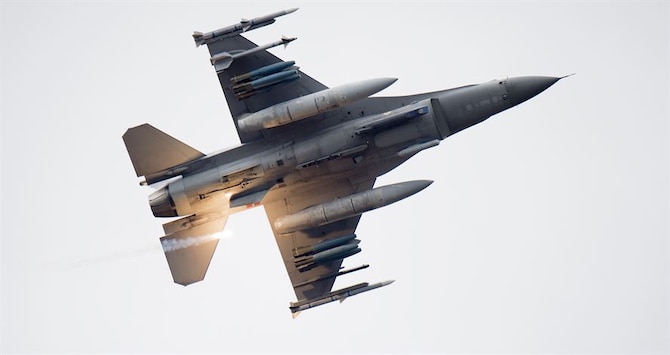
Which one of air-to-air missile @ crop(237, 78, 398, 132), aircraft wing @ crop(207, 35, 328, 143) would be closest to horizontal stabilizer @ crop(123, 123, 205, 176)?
aircraft wing @ crop(207, 35, 328, 143)

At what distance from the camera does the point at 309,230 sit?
3791 centimetres

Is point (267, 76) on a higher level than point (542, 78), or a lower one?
higher

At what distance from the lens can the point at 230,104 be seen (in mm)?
35688

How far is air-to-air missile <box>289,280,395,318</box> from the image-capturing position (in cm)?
3791

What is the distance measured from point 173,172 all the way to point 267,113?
11.7ft

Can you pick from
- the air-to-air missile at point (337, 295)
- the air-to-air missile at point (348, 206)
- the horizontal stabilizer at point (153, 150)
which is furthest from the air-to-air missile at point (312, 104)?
the air-to-air missile at point (337, 295)

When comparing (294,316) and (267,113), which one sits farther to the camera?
(294,316)

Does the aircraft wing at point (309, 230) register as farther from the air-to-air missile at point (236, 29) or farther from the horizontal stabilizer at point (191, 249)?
the air-to-air missile at point (236, 29)

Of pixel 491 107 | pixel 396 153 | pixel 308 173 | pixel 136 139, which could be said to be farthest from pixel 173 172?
pixel 491 107

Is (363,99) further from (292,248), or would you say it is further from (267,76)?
(292,248)

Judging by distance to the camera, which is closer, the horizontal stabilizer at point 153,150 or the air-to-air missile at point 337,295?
the horizontal stabilizer at point 153,150

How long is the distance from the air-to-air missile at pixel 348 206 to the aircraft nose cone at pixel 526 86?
3494 millimetres

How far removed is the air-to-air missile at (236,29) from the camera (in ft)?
114

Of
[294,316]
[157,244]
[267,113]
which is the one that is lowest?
[294,316]
